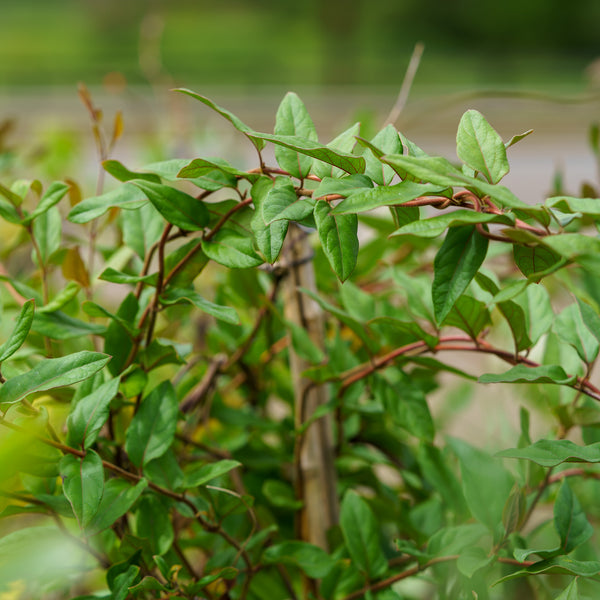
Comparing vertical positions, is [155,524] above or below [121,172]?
below

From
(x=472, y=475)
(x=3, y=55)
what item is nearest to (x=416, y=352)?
(x=472, y=475)

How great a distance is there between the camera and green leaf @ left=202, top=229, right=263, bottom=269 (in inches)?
8.7

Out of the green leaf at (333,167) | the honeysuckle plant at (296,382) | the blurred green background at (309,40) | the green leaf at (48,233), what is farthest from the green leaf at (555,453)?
the blurred green background at (309,40)

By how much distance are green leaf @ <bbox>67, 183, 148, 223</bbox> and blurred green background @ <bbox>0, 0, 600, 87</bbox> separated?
15.7ft

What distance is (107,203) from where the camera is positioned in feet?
0.79

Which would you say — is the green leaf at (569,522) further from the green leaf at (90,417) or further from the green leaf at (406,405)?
the green leaf at (90,417)

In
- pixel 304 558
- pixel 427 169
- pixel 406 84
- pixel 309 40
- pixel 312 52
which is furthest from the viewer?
pixel 309 40

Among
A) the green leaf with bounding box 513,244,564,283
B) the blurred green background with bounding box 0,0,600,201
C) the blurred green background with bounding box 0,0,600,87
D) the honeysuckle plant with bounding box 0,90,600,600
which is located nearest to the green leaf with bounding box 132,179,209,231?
the honeysuckle plant with bounding box 0,90,600,600

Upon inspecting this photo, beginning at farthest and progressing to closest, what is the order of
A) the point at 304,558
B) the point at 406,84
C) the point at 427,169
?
the point at 406,84 → the point at 304,558 → the point at 427,169

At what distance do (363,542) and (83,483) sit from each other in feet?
0.42

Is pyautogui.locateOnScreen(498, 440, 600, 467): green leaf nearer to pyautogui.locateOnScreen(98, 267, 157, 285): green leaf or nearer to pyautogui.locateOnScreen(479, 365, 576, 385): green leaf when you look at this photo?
pyautogui.locateOnScreen(479, 365, 576, 385): green leaf

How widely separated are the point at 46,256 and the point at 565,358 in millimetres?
238

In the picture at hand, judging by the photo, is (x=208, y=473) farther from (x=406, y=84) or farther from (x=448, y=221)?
(x=406, y=84)

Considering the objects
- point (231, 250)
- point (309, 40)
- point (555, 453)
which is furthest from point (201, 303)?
point (309, 40)
